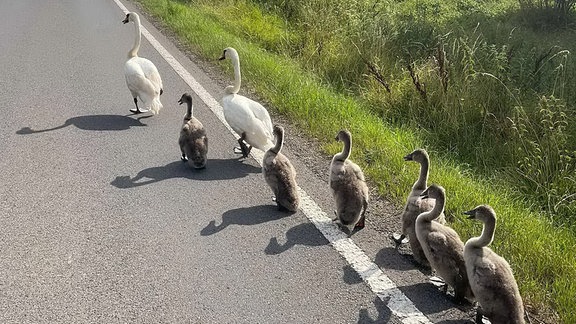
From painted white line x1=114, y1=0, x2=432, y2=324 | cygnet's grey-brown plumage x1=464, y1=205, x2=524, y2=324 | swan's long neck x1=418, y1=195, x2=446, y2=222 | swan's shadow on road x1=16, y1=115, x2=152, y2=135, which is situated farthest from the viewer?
swan's shadow on road x1=16, y1=115, x2=152, y2=135

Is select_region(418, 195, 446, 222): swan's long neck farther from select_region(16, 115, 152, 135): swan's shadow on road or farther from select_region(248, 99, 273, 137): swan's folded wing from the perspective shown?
select_region(16, 115, 152, 135): swan's shadow on road

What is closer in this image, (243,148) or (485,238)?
(485,238)

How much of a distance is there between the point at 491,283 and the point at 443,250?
0.53m

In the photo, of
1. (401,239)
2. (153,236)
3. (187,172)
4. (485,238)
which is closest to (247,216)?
(153,236)

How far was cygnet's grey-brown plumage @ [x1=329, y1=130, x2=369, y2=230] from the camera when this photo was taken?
511cm

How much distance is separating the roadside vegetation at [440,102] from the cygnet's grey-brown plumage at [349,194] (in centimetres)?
59

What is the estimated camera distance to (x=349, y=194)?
17.0 ft

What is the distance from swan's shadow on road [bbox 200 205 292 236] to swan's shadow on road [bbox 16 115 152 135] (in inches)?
111

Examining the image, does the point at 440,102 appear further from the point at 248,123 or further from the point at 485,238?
the point at 485,238

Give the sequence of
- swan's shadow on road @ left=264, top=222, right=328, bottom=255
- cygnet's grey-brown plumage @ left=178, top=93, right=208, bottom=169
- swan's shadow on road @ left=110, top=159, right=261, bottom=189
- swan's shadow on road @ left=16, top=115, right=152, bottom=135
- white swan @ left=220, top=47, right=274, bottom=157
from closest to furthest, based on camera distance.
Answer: swan's shadow on road @ left=264, top=222, right=328, bottom=255
swan's shadow on road @ left=110, top=159, right=261, bottom=189
cygnet's grey-brown plumage @ left=178, top=93, right=208, bottom=169
white swan @ left=220, top=47, right=274, bottom=157
swan's shadow on road @ left=16, top=115, right=152, bottom=135

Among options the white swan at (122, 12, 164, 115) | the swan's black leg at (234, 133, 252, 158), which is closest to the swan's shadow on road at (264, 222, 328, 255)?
the swan's black leg at (234, 133, 252, 158)

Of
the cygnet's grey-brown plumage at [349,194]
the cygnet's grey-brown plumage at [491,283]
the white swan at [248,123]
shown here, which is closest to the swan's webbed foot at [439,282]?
the cygnet's grey-brown plumage at [491,283]

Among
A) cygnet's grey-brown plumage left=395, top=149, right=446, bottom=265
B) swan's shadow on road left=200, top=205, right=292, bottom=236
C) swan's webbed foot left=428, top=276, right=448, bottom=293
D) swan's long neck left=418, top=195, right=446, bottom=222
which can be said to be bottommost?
swan's shadow on road left=200, top=205, right=292, bottom=236

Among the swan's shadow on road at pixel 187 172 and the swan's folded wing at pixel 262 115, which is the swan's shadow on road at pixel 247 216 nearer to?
the swan's shadow on road at pixel 187 172
